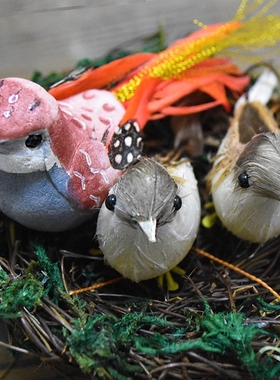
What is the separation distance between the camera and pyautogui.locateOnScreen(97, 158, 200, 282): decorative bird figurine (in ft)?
2.37

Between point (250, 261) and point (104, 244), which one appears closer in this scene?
point (104, 244)

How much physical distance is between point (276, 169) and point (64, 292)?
0.38 meters

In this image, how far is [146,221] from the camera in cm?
71

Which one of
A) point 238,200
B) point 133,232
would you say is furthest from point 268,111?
point 133,232

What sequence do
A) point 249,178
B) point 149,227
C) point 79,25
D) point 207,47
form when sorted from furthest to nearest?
point 79,25, point 207,47, point 249,178, point 149,227

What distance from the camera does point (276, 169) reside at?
2.53 feet

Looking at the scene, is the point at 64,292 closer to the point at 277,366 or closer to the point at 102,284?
the point at 102,284

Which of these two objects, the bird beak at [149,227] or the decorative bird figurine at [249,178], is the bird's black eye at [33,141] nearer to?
the bird beak at [149,227]

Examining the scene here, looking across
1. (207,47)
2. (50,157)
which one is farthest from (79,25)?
(50,157)

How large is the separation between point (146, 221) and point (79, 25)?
32.9 inches

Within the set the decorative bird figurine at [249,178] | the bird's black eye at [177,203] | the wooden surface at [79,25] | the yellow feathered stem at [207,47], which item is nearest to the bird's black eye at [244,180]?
the decorative bird figurine at [249,178]

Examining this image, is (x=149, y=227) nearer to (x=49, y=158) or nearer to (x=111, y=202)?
(x=111, y=202)

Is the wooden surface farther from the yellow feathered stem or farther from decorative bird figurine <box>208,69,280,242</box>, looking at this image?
decorative bird figurine <box>208,69,280,242</box>

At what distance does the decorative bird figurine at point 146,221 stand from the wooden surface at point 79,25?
2.14 ft
